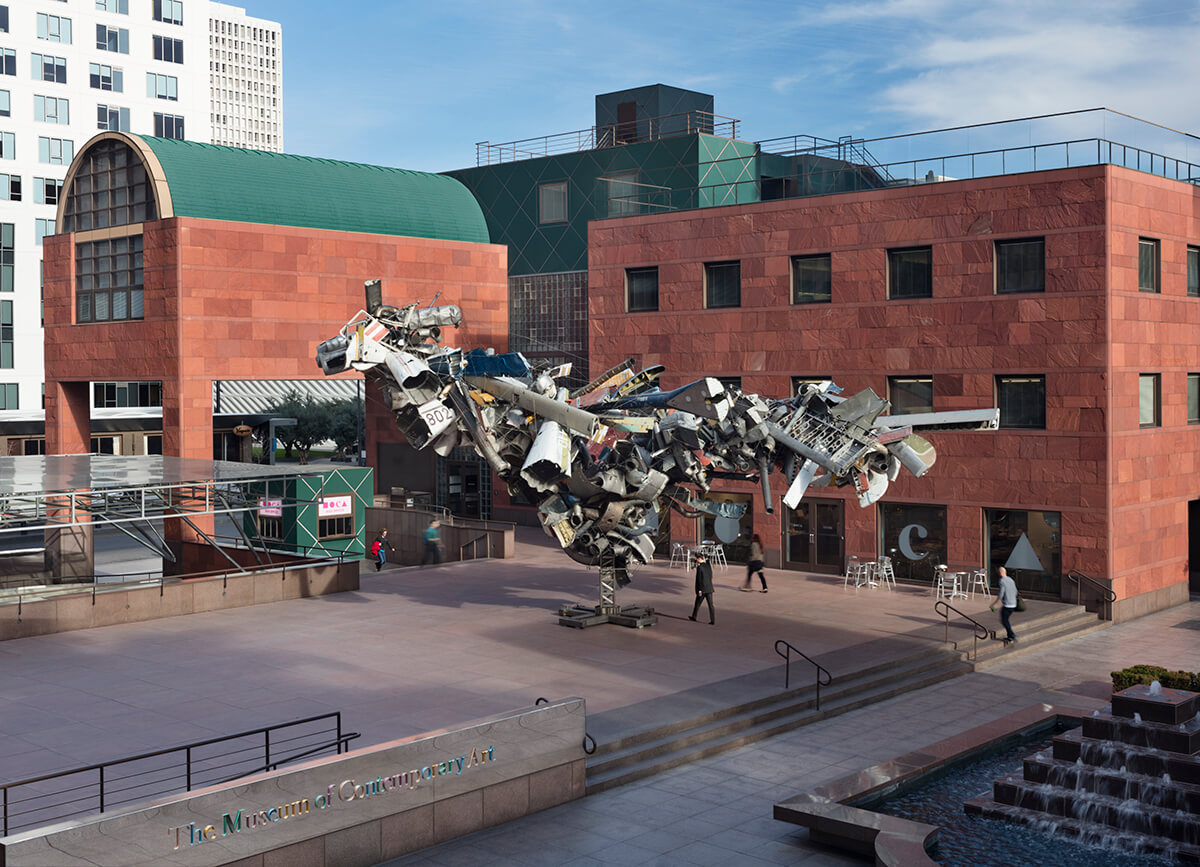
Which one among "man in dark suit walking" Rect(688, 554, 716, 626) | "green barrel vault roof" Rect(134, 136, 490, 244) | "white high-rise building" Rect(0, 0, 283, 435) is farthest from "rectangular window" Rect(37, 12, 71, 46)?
"man in dark suit walking" Rect(688, 554, 716, 626)

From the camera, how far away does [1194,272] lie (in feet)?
115

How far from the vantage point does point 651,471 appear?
25781 mm

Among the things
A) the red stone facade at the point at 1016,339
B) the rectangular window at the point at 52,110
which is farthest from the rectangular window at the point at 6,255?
the red stone facade at the point at 1016,339

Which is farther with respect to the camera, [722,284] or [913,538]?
[722,284]

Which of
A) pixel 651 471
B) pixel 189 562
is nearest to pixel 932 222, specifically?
pixel 651 471

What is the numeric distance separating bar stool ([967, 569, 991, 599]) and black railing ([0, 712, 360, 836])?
20.5m

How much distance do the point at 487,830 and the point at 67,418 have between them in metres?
37.0

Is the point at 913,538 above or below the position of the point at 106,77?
below

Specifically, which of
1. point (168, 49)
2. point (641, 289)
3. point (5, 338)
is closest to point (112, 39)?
point (168, 49)

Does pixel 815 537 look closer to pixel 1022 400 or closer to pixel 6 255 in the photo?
pixel 1022 400

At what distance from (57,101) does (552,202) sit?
40.9 meters

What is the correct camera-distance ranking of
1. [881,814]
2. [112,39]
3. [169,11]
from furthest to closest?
[169,11], [112,39], [881,814]

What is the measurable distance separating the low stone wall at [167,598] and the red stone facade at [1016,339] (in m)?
13.5

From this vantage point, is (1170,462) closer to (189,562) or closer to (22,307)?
(189,562)
